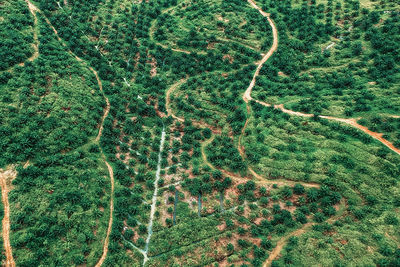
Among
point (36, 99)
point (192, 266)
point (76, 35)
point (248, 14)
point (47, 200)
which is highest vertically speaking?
point (248, 14)

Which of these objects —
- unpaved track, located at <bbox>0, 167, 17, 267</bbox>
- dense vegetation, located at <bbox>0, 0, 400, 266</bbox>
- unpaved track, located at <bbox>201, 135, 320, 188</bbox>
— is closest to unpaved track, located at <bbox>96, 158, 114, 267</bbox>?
dense vegetation, located at <bbox>0, 0, 400, 266</bbox>

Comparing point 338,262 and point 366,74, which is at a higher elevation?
point 366,74

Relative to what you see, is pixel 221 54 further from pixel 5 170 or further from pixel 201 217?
pixel 5 170

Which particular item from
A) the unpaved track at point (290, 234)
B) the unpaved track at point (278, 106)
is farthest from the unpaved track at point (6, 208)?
the unpaved track at point (278, 106)

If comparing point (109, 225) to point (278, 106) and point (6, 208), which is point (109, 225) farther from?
point (278, 106)

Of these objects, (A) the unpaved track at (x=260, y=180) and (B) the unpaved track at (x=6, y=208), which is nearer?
(B) the unpaved track at (x=6, y=208)

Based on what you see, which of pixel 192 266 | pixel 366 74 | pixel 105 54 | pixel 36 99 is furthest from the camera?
pixel 105 54

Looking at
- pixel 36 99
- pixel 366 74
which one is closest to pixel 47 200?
pixel 36 99

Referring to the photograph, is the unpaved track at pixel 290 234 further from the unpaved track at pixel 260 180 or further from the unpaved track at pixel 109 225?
the unpaved track at pixel 109 225
